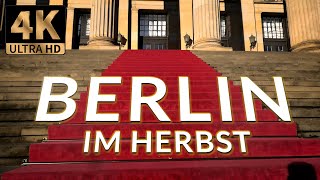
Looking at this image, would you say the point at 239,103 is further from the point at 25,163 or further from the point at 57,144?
the point at 25,163

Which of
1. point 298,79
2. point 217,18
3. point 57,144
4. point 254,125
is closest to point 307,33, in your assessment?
point 217,18

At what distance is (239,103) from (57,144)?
6.14 metres

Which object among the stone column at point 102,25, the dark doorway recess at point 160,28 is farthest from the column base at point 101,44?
the dark doorway recess at point 160,28

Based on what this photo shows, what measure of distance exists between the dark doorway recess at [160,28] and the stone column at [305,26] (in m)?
9.04

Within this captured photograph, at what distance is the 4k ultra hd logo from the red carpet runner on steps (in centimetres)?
314

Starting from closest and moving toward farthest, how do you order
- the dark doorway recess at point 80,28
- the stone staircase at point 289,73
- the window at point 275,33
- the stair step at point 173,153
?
the stair step at point 173,153 → the stone staircase at point 289,73 → the dark doorway recess at point 80,28 → the window at point 275,33

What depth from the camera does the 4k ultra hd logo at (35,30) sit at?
17.5ft

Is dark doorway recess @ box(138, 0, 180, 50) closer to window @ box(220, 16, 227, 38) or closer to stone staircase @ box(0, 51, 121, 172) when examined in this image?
window @ box(220, 16, 227, 38)

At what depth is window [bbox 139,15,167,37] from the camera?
26.9 metres

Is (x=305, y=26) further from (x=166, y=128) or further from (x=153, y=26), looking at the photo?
(x=166, y=128)

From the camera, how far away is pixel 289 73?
1444cm

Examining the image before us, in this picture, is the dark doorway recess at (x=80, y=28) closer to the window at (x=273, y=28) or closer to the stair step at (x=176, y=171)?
the window at (x=273, y=28)

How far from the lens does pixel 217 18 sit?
19734mm

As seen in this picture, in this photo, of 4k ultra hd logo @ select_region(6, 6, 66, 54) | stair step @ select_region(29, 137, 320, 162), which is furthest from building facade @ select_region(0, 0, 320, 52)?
4k ultra hd logo @ select_region(6, 6, 66, 54)
